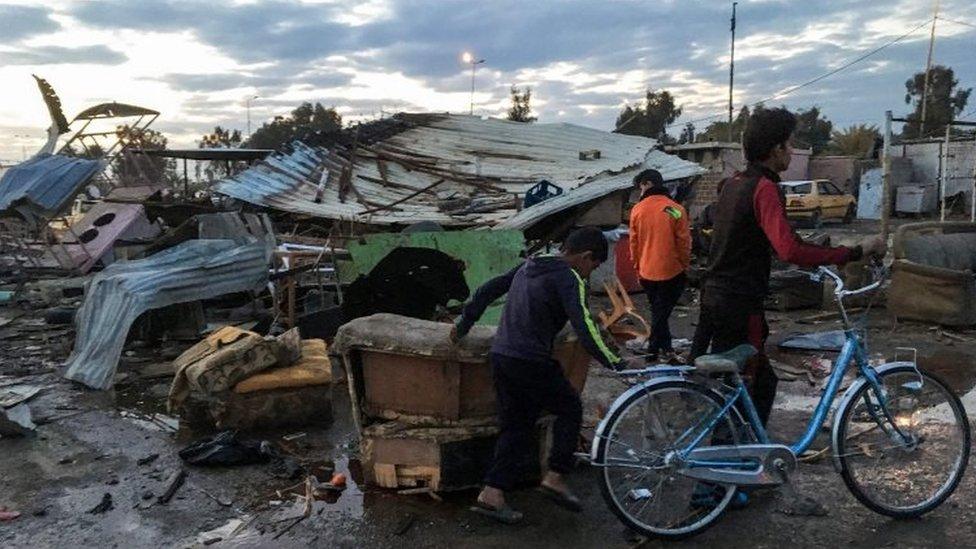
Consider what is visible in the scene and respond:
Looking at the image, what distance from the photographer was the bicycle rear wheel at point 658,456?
3666 mm

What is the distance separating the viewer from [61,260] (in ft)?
47.9

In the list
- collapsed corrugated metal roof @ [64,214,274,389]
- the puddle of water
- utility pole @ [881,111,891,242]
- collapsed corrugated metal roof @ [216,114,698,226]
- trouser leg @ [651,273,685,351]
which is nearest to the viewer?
the puddle of water

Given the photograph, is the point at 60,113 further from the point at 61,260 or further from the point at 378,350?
the point at 378,350

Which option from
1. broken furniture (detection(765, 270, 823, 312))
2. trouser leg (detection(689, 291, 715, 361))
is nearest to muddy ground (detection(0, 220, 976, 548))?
trouser leg (detection(689, 291, 715, 361))

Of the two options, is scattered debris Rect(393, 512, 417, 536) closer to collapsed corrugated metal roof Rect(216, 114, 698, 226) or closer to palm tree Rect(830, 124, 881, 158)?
collapsed corrugated metal roof Rect(216, 114, 698, 226)

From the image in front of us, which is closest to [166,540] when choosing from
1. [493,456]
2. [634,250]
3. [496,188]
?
[493,456]

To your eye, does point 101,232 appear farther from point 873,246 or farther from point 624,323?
point 873,246

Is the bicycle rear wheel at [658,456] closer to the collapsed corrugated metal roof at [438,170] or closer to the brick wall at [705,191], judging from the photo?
the collapsed corrugated metal roof at [438,170]

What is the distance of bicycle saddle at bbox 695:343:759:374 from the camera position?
3.62m

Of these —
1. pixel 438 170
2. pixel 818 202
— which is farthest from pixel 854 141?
pixel 438 170

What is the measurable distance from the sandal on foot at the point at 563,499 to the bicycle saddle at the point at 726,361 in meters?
1.00

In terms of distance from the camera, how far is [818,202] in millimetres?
26797

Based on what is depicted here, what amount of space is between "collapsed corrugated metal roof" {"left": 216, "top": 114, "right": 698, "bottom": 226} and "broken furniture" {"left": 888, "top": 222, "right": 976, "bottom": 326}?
5.89 metres

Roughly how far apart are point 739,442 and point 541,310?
1.23m
